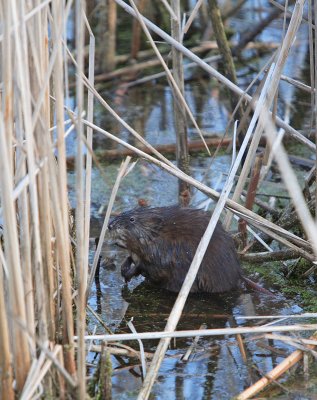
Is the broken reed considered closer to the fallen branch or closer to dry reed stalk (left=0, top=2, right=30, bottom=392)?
dry reed stalk (left=0, top=2, right=30, bottom=392)

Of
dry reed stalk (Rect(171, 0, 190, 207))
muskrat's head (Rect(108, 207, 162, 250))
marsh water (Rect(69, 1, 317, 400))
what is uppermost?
dry reed stalk (Rect(171, 0, 190, 207))

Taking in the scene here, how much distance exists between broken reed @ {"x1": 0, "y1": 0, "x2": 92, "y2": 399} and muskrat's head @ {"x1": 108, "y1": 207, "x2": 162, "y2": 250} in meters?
1.59

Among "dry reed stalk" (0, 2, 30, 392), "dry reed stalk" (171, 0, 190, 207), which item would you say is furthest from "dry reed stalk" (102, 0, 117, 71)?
"dry reed stalk" (0, 2, 30, 392)

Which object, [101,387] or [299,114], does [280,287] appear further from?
[299,114]

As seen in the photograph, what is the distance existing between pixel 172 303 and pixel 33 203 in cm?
172

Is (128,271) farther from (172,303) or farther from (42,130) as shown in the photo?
(42,130)

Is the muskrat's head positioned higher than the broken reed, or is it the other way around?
the broken reed

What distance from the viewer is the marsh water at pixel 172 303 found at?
3.58 m

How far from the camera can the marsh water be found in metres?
3.58

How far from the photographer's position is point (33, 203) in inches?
113

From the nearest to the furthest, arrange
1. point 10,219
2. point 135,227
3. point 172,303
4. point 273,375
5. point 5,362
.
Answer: point 10,219 < point 5,362 < point 273,375 < point 172,303 < point 135,227

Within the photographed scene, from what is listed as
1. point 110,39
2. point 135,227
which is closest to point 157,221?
point 135,227

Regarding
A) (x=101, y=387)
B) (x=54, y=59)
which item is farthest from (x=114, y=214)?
(x=54, y=59)

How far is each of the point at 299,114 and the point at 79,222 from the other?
15.1 ft
